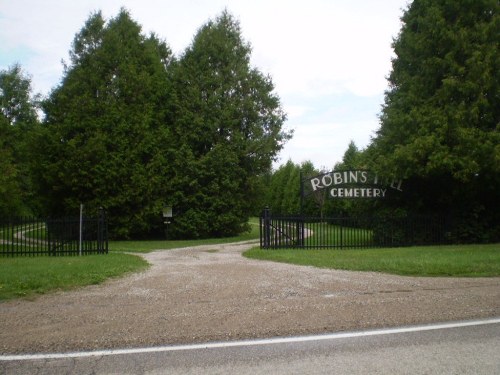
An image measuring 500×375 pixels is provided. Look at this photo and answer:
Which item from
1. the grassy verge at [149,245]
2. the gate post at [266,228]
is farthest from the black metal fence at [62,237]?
the gate post at [266,228]

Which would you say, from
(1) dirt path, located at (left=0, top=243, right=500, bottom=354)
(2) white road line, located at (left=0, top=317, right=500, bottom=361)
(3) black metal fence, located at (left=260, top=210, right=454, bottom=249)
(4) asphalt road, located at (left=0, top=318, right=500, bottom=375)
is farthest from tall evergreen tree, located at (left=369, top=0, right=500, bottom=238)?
(4) asphalt road, located at (left=0, top=318, right=500, bottom=375)

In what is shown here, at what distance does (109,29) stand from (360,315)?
26.1m

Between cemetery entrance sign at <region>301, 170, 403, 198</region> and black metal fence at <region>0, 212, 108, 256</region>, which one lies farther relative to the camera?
cemetery entrance sign at <region>301, 170, 403, 198</region>

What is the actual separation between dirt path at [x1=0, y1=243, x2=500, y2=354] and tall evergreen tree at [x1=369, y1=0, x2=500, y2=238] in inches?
347

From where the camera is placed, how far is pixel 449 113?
17.6m

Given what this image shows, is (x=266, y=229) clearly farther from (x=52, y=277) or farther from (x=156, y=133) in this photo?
(x=156, y=133)

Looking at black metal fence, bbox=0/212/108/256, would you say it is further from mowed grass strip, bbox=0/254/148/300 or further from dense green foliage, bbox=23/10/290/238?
dense green foliage, bbox=23/10/290/238

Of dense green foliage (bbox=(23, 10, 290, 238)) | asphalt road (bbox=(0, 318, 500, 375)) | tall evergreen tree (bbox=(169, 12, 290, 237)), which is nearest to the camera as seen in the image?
asphalt road (bbox=(0, 318, 500, 375))

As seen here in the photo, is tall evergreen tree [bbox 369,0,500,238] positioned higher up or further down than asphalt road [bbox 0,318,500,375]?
higher up

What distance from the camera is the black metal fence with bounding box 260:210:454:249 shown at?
17.7 metres

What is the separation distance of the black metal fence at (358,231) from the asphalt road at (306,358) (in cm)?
1216

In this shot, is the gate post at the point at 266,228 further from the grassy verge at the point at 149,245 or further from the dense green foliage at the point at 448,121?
the grassy verge at the point at 149,245

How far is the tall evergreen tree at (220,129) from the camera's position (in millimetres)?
28109

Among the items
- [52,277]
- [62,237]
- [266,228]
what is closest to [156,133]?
[62,237]
